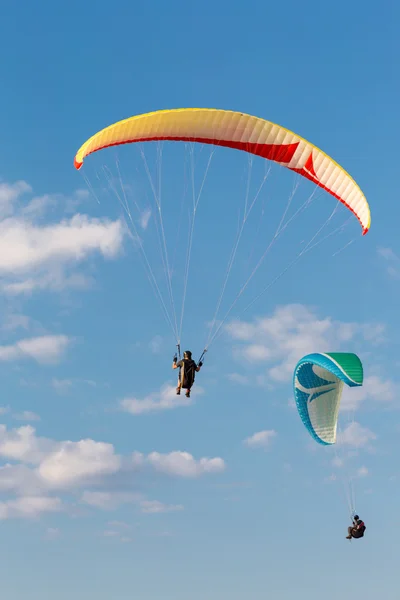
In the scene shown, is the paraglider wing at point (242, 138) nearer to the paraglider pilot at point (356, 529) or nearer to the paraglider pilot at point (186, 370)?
the paraglider pilot at point (186, 370)

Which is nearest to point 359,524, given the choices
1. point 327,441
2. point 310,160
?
point 327,441

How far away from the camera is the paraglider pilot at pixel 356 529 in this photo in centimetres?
3197

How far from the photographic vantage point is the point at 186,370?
26.5m

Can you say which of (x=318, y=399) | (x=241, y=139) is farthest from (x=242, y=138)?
(x=318, y=399)

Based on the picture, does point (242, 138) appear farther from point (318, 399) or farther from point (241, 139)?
point (318, 399)

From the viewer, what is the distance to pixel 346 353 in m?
31.4

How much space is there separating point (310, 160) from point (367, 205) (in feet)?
7.11

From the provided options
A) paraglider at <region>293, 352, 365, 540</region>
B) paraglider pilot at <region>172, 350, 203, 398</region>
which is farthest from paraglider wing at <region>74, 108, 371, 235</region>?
paraglider at <region>293, 352, 365, 540</region>

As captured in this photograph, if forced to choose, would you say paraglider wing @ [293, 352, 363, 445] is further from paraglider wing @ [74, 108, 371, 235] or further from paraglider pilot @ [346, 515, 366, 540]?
paraglider wing @ [74, 108, 371, 235]

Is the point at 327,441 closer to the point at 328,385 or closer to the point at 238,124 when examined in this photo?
the point at 328,385

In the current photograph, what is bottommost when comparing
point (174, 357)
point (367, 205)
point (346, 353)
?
point (174, 357)

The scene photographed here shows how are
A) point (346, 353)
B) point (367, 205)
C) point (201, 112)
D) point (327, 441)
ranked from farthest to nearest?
point (327, 441) → point (346, 353) → point (367, 205) → point (201, 112)

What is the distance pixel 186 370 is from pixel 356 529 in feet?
32.3

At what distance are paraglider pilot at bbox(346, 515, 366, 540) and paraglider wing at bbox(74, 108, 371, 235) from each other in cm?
1044
